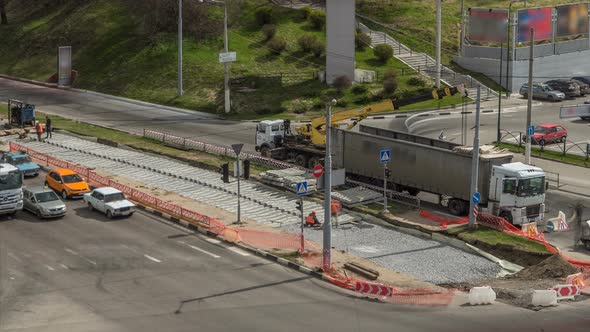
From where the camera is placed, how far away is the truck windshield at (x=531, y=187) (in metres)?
44.8

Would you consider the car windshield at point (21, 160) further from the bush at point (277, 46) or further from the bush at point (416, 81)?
the bush at point (416, 81)

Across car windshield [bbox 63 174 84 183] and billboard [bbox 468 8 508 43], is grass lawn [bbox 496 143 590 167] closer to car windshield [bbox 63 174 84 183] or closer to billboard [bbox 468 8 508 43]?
billboard [bbox 468 8 508 43]

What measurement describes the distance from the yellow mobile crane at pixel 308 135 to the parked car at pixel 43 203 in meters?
→ 16.4

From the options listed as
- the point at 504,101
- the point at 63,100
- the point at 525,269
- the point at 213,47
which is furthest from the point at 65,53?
the point at 525,269

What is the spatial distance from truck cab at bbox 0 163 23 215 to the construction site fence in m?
6.31

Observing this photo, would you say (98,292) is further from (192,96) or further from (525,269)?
(192,96)

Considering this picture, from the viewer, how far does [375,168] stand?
51.5 metres

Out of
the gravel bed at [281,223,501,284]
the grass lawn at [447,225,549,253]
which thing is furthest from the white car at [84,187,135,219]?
the grass lawn at [447,225,549,253]

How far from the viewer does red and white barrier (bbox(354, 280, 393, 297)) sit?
3469 centimetres

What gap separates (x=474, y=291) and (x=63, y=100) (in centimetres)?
6083

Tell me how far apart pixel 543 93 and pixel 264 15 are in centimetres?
2967

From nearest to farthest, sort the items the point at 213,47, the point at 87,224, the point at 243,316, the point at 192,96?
the point at 243,316 → the point at 87,224 → the point at 192,96 → the point at 213,47

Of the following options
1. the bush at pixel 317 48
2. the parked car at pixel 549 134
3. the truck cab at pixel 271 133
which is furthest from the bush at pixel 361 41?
the truck cab at pixel 271 133

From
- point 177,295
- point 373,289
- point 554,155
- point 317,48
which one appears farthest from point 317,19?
point 177,295
